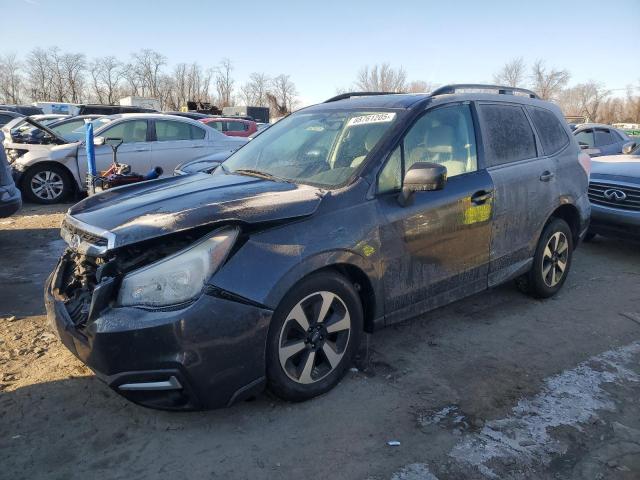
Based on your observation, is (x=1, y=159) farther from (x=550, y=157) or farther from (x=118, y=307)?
(x=550, y=157)

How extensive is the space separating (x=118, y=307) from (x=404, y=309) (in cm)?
180

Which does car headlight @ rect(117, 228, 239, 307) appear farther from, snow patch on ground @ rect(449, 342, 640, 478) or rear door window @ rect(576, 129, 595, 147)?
rear door window @ rect(576, 129, 595, 147)

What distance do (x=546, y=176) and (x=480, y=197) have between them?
1.04 metres

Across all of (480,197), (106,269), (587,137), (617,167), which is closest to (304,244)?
(106,269)

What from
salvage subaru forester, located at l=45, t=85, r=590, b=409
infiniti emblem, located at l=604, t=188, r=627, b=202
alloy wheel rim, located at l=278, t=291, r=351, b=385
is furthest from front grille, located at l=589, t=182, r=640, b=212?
alloy wheel rim, located at l=278, t=291, r=351, b=385

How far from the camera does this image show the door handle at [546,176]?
4.35 metres

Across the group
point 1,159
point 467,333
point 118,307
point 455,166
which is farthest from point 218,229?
point 1,159

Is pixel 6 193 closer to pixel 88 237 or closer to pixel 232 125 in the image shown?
pixel 88 237

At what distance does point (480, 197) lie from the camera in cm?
375

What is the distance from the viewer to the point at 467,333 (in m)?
4.01

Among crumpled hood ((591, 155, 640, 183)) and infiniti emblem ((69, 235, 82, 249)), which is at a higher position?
crumpled hood ((591, 155, 640, 183))

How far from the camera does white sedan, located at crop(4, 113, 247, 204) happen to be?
355 inches

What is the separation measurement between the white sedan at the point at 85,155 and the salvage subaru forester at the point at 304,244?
569 centimetres

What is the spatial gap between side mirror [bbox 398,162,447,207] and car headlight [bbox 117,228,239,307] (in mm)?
1302
